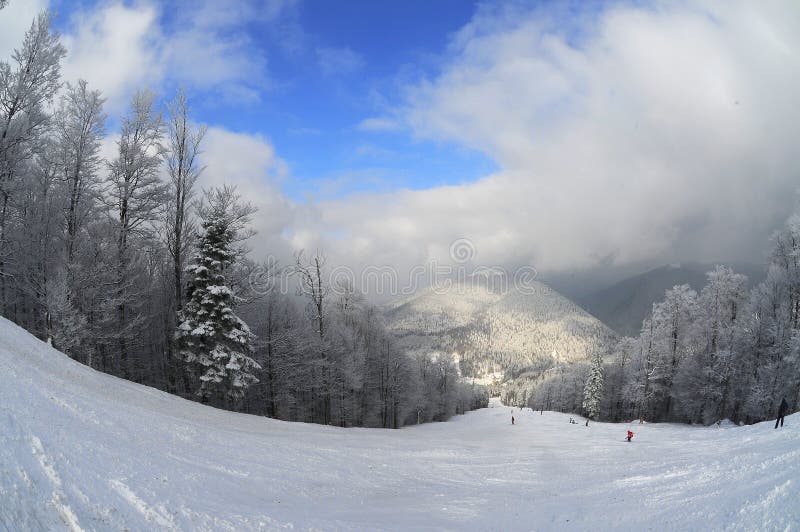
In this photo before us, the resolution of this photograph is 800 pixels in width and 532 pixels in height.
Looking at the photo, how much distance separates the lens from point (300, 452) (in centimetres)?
1334

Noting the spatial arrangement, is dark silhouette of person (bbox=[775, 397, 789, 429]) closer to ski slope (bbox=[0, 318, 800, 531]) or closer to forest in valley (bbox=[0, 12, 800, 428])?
ski slope (bbox=[0, 318, 800, 531])

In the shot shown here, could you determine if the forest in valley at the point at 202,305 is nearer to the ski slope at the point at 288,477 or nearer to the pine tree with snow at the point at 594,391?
the ski slope at the point at 288,477

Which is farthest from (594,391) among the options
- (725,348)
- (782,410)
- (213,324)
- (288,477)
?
(288,477)

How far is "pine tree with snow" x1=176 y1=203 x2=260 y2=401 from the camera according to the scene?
65.0ft

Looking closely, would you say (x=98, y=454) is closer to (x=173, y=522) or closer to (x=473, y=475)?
(x=173, y=522)

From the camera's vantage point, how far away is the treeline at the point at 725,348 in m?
27.9

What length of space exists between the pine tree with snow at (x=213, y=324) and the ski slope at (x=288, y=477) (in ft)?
9.90

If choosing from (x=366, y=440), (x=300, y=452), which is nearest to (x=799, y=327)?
(x=366, y=440)

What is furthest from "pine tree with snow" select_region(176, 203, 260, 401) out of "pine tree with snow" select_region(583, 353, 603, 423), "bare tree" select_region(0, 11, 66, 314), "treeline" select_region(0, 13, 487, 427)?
"pine tree with snow" select_region(583, 353, 603, 423)

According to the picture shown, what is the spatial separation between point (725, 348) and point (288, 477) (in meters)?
38.7

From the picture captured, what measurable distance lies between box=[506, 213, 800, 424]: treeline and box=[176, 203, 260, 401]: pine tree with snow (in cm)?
3211

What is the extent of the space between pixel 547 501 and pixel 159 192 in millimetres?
21604

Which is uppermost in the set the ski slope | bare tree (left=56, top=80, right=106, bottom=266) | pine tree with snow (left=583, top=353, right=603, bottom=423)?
bare tree (left=56, top=80, right=106, bottom=266)

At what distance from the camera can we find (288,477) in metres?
10.5
